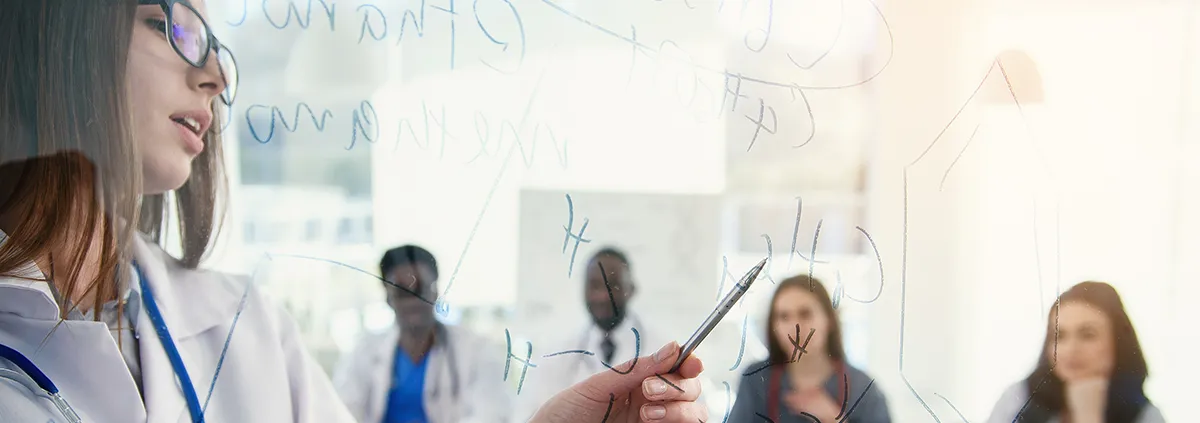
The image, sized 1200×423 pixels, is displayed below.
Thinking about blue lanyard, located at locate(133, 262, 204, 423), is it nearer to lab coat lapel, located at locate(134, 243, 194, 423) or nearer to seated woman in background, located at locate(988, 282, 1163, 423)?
lab coat lapel, located at locate(134, 243, 194, 423)

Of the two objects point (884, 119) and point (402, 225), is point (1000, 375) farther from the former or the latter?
point (402, 225)

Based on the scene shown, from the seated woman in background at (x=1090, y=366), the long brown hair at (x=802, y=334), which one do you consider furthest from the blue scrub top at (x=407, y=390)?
the seated woman in background at (x=1090, y=366)

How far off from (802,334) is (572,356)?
0.14m

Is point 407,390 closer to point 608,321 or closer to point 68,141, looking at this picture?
point 608,321

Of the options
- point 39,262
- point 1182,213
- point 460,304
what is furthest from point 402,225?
point 1182,213

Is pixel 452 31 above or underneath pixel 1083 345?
above

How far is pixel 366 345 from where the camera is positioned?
1.69ft

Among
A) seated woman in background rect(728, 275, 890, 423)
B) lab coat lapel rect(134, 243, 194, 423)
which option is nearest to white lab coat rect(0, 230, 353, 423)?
lab coat lapel rect(134, 243, 194, 423)

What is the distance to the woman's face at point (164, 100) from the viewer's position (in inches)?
19.2

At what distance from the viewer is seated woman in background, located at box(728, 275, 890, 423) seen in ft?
1.61

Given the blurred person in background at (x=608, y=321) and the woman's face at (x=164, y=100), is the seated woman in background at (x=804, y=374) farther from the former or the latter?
the woman's face at (x=164, y=100)

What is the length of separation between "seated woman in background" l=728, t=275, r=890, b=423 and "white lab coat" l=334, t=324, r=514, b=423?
155 millimetres

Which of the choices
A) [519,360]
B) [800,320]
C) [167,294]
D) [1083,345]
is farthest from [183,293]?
[1083,345]

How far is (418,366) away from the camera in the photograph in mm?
515
